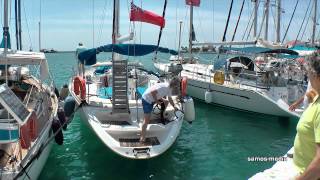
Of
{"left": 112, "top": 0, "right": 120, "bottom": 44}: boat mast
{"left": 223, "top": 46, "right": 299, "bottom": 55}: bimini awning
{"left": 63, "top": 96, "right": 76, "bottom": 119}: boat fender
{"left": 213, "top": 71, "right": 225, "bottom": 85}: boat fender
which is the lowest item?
{"left": 63, "top": 96, "right": 76, "bottom": 119}: boat fender

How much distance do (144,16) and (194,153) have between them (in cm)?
607

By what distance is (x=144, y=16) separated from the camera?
1461cm

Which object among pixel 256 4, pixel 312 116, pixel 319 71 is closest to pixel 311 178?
pixel 312 116

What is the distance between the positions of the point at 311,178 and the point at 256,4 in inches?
883

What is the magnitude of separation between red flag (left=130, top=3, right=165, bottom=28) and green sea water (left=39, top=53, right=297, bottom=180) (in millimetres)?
4121

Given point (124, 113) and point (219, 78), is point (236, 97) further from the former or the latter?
point (124, 113)

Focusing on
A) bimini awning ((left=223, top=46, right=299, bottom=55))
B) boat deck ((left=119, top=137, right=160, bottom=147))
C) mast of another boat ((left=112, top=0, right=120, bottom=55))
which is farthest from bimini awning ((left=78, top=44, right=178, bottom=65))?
bimini awning ((left=223, top=46, right=299, bottom=55))

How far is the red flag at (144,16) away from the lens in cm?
1442

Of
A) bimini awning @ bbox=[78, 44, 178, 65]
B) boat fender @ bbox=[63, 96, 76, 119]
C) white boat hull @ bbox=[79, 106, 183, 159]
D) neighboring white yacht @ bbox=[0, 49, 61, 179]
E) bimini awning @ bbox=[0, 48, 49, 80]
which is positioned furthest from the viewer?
bimini awning @ bbox=[78, 44, 178, 65]

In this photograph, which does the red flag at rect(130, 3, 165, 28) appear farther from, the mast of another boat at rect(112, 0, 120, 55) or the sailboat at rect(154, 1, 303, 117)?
the sailboat at rect(154, 1, 303, 117)

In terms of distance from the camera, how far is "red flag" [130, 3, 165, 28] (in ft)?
47.3

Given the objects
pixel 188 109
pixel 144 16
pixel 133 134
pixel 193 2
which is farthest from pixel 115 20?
pixel 193 2

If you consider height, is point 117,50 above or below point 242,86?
above

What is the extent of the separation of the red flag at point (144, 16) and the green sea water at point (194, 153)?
412 cm
